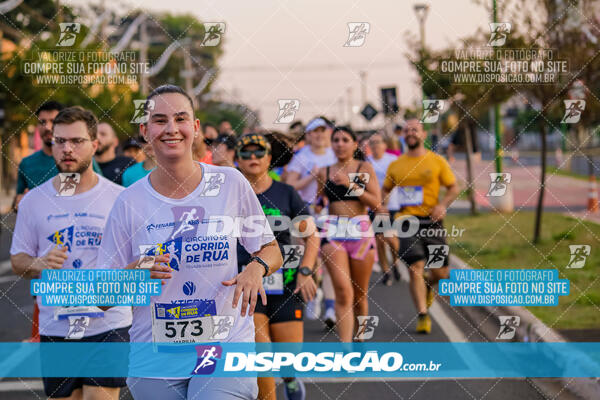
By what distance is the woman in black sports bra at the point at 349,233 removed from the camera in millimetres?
7289

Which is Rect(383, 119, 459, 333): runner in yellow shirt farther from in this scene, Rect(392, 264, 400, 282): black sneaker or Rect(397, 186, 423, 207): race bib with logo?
Rect(392, 264, 400, 282): black sneaker

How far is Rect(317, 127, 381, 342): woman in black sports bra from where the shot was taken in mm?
7289

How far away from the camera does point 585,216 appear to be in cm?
1766

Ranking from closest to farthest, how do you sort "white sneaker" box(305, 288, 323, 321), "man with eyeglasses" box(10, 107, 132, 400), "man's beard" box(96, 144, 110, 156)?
"man with eyeglasses" box(10, 107, 132, 400), "man's beard" box(96, 144, 110, 156), "white sneaker" box(305, 288, 323, 321)

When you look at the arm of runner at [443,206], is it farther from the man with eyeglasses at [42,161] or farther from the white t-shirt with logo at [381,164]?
the man with eyeglasses at [42,161]

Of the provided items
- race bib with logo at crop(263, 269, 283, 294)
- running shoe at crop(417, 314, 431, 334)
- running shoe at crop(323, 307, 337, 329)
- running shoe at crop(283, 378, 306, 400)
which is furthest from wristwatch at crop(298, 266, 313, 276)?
running shoe at crop(323, 307, 337, 329)

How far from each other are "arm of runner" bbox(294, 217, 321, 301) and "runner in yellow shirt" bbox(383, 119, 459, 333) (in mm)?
2615

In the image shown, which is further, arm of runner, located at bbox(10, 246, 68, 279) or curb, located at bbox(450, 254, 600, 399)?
curb, located at bbox(450, 254, 600, 399)

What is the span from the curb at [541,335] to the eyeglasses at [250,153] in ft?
9.31

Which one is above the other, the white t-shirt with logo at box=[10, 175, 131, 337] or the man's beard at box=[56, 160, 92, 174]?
the man's beard at box=[56, 160, 92, 174]

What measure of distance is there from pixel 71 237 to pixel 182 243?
146 cm

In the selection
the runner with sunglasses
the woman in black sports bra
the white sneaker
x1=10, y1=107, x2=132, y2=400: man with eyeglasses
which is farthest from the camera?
the white sneaker

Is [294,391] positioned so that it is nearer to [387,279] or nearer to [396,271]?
[387,279]

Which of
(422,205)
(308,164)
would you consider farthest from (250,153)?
(308,164)
